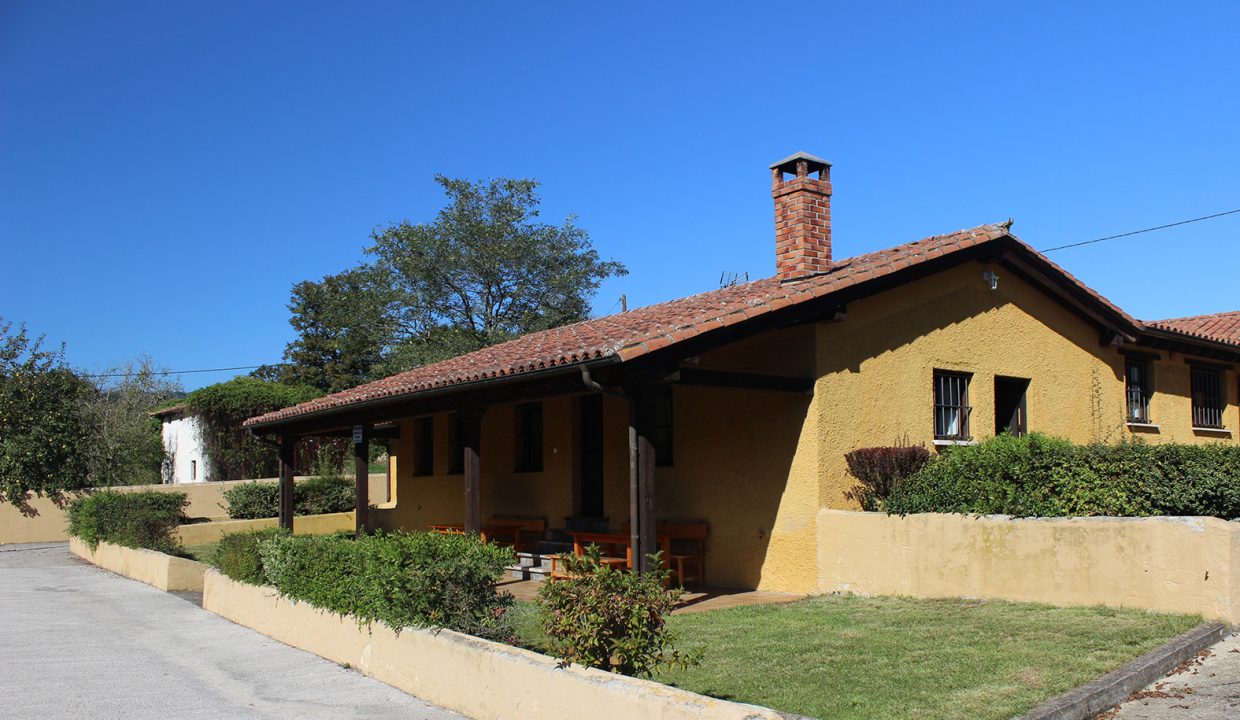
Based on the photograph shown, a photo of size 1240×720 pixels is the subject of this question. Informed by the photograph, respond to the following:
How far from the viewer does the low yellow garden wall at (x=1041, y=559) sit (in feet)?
26.4

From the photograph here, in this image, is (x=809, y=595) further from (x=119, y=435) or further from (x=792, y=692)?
(x=119, y=435)

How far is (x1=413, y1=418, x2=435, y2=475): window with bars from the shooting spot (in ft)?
64.1

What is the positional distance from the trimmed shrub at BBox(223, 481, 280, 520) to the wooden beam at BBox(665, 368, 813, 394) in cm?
1837

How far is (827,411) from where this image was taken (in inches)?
Answer: 446

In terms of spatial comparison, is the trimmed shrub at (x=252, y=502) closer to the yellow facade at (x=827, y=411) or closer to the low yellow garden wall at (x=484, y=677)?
the yellow facade at (x=827, y=411)

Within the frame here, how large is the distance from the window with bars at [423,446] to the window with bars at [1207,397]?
1382cm

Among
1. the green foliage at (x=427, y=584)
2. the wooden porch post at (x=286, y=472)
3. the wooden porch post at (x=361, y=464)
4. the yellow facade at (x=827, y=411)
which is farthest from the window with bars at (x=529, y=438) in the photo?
the green foliage at (x=427, y=584)

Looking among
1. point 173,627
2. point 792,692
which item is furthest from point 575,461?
point 792,692

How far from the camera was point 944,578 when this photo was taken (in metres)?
9.87

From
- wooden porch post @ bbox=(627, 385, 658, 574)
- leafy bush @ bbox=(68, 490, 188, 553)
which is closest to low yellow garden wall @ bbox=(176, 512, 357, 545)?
leafy bush @ bbox=(68, 490, 188, 553)

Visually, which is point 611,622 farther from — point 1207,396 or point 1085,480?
point 1207,396

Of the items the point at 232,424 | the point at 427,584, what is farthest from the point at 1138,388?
the point at 232,424

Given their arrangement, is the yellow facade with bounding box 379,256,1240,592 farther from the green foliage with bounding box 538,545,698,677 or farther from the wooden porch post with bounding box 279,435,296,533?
the wooden porch post with bounding box 279,435,296,533

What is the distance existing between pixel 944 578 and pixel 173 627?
28.2 feet
